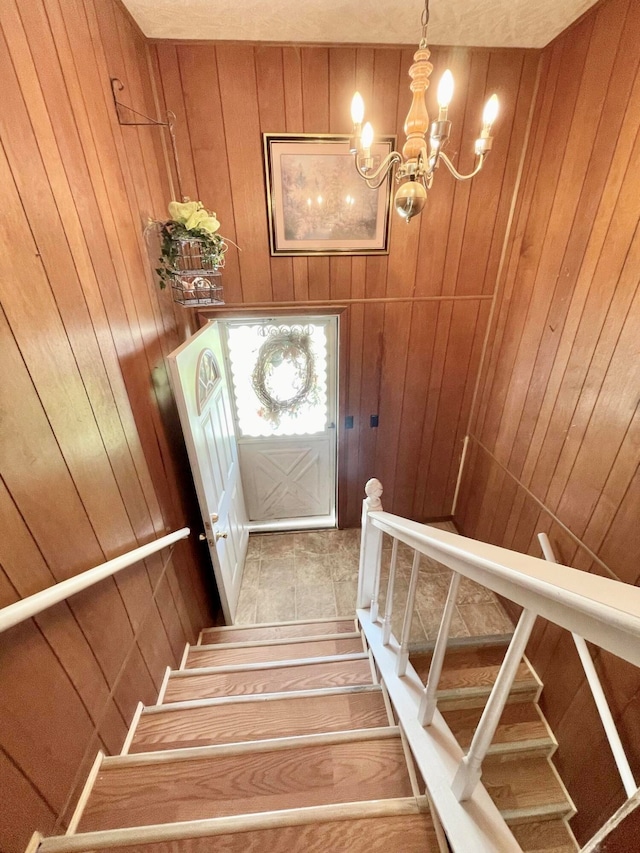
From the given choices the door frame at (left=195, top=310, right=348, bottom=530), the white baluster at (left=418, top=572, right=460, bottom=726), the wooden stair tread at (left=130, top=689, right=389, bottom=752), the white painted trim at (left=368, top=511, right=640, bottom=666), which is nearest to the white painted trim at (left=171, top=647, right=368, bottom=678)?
the wooden stair tread at (left=130, top=689, right=389, bottom=752)

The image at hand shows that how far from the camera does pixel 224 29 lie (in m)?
1.72

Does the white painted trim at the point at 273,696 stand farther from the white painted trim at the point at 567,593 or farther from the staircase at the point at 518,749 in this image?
the white painted trim at the point at 567,593

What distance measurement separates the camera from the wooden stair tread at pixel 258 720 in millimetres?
1314

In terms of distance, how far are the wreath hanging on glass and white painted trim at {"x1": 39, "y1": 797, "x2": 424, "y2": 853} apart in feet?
7.27

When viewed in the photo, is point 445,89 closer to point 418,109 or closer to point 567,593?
point 418,109

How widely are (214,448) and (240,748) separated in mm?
1424

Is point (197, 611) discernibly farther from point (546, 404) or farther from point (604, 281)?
point (604, 281)

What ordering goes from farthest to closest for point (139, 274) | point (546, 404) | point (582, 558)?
point (546, 404)
point (582, 558)
point (139, 274)

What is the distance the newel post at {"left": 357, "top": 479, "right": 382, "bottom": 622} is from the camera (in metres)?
1.69

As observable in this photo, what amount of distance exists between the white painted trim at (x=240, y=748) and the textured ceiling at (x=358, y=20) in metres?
2.85

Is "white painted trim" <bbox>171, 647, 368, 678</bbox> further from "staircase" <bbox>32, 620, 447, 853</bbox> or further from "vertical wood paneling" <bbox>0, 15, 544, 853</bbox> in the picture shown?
"vertical wood paneling" <bbox>0, 15, 544, 853</bbox>

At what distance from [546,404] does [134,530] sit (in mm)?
2141

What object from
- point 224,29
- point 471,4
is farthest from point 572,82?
point 224,29

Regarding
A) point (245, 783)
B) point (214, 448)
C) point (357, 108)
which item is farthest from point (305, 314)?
point (245, 783)
